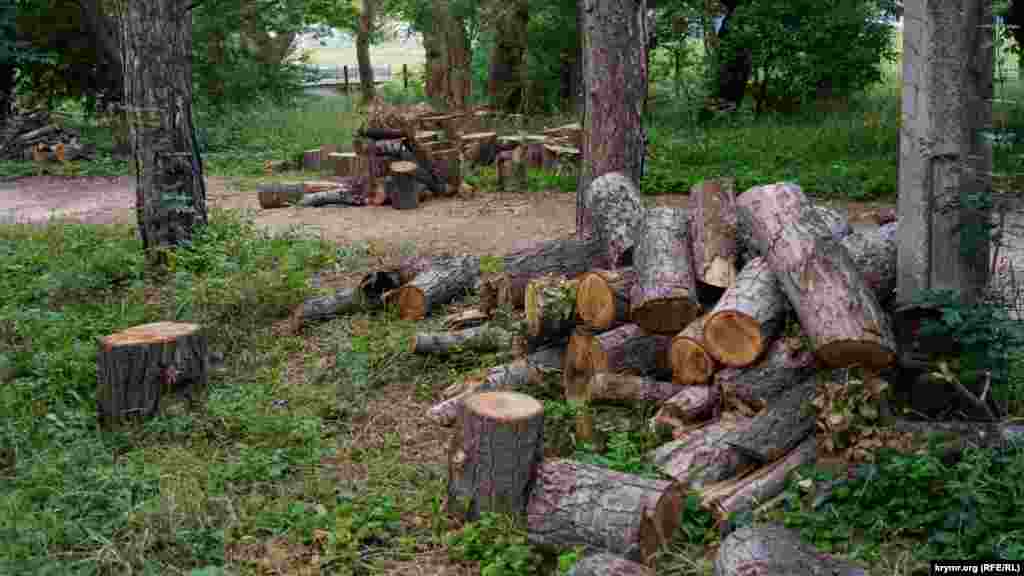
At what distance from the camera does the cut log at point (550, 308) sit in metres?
6.30

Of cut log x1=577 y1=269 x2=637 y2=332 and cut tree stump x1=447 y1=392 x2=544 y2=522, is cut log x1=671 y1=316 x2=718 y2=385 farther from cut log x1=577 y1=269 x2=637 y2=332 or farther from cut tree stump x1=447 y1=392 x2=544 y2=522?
cut tree stump x1=447 y1=392 x2=544 y2=522

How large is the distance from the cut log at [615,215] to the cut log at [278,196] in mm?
6381

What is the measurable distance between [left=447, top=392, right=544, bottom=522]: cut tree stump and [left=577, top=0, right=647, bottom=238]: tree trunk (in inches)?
177

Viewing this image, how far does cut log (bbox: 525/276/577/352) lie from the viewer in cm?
630

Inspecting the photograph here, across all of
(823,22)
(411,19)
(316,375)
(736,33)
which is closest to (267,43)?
(411,19)

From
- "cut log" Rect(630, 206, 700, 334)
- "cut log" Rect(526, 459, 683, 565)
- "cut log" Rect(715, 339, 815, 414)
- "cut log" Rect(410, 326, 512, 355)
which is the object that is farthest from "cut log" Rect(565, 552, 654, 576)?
"cut log" Rect(410, 326, 512, 355)

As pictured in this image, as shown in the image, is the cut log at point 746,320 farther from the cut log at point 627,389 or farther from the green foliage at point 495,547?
the green foliage at point 495,547

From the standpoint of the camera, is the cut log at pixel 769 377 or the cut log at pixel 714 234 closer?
the cut log at pixel 769 377

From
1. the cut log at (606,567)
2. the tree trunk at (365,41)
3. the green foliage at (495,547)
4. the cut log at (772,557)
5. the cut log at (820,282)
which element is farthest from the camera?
the tree trunk at (365,41)

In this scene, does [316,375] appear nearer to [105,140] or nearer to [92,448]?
[92,448]

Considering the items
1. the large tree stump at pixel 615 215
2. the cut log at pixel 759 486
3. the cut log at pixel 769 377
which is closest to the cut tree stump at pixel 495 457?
the cut log at pixel 759 486

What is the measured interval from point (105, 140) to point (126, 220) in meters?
7.99

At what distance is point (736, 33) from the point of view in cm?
1969

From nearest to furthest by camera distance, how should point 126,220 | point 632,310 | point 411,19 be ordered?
point 632,310 < point 126,220 < point 411,19
